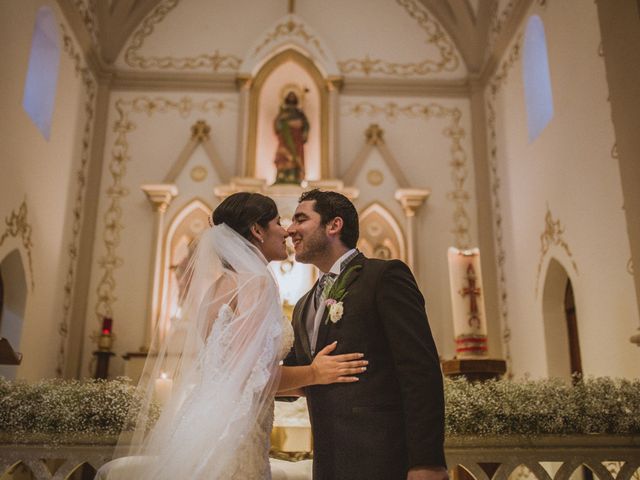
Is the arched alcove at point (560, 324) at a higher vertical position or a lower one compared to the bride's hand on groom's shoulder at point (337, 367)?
higher

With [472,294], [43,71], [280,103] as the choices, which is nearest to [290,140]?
[280,103]

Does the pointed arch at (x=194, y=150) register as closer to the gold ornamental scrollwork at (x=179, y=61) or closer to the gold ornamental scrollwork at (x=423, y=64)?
the gold ornamental scrollwork at (x=179, y=61)

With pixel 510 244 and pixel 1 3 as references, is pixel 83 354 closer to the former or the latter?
pixel 1 3

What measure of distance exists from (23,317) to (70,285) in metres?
1.34

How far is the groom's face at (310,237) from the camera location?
254 cm

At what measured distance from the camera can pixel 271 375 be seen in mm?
2463

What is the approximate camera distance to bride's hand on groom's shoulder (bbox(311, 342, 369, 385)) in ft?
7.19

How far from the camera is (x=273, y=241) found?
285 cm

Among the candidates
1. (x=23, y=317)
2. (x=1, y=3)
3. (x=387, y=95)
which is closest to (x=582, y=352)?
(x=387, y=95)

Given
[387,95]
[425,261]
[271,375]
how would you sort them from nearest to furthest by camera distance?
[271,375]
[425,261]
[387,95]

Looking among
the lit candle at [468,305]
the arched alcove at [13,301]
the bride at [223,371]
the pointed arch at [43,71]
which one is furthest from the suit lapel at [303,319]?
the pointed arch at [43,71]

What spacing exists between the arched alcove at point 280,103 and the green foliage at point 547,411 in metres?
5.26

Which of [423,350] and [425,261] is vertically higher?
[425,261]

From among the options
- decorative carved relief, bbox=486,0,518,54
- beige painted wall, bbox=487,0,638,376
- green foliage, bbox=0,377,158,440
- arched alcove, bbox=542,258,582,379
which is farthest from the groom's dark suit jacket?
decorative carved relief, bbox=486,0,518,54
